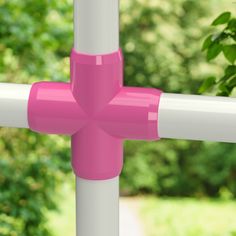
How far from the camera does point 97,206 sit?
126 centimetres

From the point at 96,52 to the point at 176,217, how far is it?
15.1 feet

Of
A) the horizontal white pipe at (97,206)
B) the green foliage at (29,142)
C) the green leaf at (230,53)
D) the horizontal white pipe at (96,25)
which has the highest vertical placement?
the horizontal white pipe at (96,25)

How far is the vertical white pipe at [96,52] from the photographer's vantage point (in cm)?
117

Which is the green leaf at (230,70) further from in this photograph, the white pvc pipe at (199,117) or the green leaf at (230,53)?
the white pvc pipe at (199,117)

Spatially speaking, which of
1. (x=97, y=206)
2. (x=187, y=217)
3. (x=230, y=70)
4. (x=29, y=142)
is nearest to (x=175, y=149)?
(x=187, y=217)

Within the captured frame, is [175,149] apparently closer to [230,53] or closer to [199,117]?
[230,53]

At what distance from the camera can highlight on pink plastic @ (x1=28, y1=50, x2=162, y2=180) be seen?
120 centimetres

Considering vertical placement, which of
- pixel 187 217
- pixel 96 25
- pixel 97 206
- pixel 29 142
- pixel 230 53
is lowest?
pixel 187 217

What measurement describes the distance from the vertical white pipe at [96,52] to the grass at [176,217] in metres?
3.93

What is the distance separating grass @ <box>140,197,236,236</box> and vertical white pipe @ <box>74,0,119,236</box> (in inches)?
161

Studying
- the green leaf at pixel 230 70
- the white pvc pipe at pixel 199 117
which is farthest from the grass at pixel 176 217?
the white pvc pipe at pixel 199 117

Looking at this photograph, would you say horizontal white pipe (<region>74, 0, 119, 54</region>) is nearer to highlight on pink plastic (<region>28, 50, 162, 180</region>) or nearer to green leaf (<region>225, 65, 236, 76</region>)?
highlight on pink plastic (<region>28, 50, 162, 180</region>)

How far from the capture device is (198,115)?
46.4 inches

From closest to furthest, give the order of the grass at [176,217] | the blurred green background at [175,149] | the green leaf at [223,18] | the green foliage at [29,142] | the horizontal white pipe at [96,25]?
1. the horizontal white pipe at [96,25]
2. the green leaf at [223,18]
3. the green foliage at [29,142]
4. the grass at [176,217]
5. the blurred green background at [175,149]
